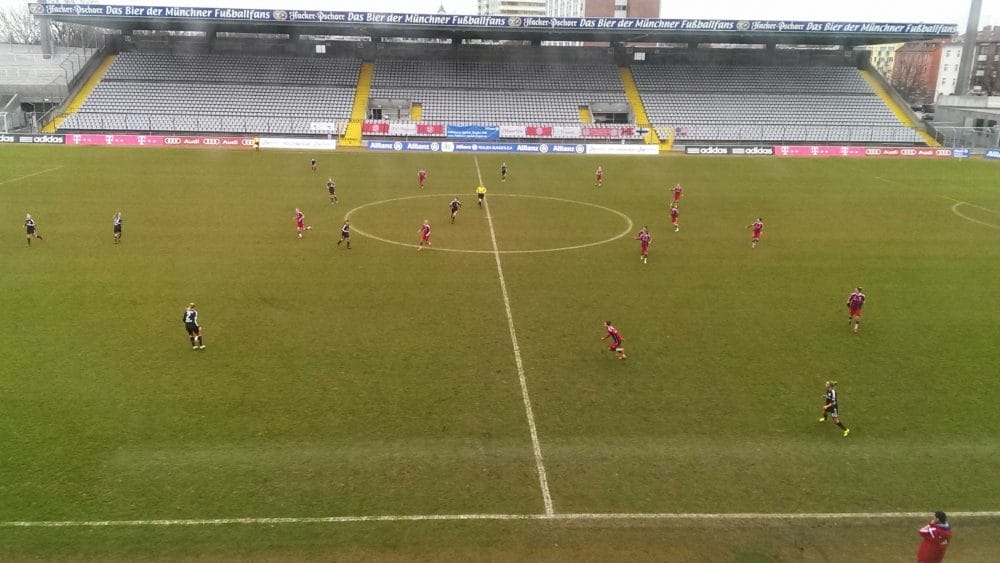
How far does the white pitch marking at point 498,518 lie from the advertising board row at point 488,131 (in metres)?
57.2

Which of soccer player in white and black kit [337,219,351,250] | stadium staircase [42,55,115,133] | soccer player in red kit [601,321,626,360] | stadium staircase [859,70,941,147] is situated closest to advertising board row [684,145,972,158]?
stadium staircase [859,70,941,147]

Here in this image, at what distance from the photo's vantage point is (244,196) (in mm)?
35531

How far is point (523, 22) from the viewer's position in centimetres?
6862

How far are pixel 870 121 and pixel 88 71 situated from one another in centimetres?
8170

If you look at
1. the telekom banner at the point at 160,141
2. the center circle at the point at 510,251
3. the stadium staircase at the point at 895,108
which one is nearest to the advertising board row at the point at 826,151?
the stadium staircase at the point at 895,108

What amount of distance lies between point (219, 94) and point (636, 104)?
43.9 meters

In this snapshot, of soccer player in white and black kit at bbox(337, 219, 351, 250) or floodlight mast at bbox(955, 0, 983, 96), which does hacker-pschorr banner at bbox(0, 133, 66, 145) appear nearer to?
soccer player in white and black kit at bbox(337, 219, 351, 250)

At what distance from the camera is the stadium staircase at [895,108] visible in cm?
6779

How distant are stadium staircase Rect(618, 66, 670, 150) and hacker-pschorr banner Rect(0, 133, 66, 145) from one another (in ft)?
173

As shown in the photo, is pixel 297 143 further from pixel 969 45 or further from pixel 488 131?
pixel 969 45

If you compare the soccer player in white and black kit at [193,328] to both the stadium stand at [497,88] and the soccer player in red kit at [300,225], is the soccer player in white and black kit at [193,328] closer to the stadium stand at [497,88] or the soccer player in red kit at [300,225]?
the soccer player in red kit at [300,225]

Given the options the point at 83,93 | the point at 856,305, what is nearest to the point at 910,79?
the point at 856,305

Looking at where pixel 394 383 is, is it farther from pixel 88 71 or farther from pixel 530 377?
pixel 88 71

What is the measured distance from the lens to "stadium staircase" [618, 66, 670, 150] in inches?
2603
